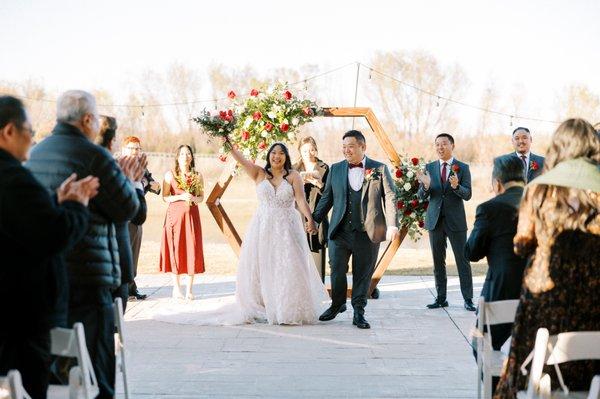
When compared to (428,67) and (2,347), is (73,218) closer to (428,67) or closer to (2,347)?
(2,347)

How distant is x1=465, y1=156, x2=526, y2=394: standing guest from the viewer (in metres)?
5.22

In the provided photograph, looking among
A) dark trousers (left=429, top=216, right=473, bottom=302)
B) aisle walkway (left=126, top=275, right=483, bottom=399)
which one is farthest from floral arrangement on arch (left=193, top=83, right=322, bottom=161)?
aisle walkway (left=126, top=275, right=483, bottom=399)

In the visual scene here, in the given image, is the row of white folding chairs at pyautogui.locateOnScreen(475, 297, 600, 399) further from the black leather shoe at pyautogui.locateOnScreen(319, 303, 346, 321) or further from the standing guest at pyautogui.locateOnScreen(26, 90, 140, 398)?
the black leather shoe at pyautogui.locateOnScreen(319, 303, 346, 321)

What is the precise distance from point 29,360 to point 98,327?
906 millimetres

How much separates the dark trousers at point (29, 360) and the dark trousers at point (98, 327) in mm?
761

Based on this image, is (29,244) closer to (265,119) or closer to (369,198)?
(369,198)

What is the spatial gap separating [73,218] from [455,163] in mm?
6750

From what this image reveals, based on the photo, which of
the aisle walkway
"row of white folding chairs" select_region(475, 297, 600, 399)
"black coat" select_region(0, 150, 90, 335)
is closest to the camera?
"black coat" select_region(0, 150, 90, 335)

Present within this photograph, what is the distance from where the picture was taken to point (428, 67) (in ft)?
188

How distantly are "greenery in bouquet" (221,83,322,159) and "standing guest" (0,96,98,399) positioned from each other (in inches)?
240

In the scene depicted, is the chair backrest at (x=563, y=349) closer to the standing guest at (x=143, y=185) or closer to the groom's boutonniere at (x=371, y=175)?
the groom's boutonniere at (x=371, y=175)

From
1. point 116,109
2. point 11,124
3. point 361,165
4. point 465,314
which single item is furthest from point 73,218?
point 116,109

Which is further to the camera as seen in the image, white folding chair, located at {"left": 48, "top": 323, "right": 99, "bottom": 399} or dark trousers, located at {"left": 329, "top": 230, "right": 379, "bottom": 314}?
dark trousers, located at {"left": 329, "top": 230, "right": 379, "bottom": 314}

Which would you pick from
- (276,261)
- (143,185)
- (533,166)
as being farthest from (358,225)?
(143,185)
